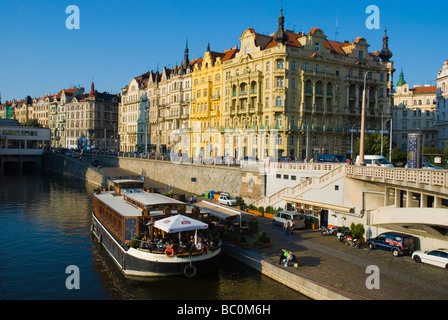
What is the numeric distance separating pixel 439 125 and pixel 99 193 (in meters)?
72.1

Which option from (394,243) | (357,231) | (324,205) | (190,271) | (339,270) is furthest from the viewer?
(324,205)

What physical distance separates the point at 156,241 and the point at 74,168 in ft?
237

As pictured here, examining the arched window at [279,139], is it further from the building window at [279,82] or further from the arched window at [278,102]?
the building window at [279,82]

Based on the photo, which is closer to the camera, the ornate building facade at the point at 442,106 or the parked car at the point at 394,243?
the parked car at the point at 394,243

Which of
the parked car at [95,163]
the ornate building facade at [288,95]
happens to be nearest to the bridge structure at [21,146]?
the parked car at [95,163]

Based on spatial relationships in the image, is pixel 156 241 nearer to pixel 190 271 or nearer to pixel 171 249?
pixel 171 249

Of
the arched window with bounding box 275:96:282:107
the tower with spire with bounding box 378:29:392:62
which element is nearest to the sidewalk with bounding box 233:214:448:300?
the arched window with bounding box 275:96:282:107

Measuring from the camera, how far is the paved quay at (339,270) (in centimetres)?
2062

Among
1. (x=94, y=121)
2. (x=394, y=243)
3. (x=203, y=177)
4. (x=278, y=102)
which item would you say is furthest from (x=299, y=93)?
(x=94, y=121)

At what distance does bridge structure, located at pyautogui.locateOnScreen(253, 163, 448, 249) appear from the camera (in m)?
25.0

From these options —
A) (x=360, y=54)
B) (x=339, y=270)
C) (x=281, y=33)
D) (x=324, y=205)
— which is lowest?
(x=339, y=270)

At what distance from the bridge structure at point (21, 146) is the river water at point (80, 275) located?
66702 mm

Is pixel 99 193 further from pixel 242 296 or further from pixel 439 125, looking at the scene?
pixel 439 125

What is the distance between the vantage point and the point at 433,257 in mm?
24750
